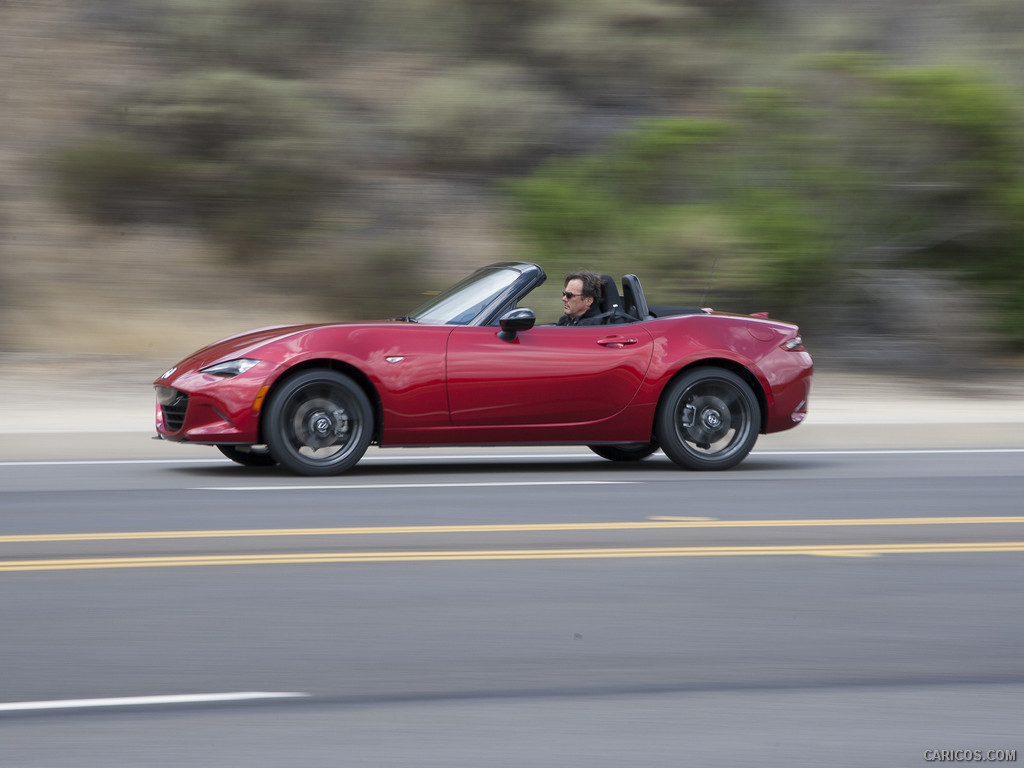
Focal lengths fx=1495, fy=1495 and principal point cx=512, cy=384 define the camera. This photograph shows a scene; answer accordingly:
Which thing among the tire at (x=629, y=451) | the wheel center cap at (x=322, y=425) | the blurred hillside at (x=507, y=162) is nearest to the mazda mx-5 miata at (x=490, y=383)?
the wheel center cap at (x=322, y=425)

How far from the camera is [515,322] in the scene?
9797mm

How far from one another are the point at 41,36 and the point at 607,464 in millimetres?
16749

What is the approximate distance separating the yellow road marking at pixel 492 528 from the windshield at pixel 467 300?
242 centimetres

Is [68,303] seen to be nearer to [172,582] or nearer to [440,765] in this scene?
[172,582]

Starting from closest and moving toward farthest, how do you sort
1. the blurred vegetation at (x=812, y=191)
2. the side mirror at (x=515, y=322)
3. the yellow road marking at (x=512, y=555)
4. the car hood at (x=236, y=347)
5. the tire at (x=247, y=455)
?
the yellow road marking at (x=512, y=555) → the car hood at (x=236, y=347) → the side mirror at (x=515, y=322) → the tire at (x=247, y=455) → the blurred vegetation at (x=812, y=191)

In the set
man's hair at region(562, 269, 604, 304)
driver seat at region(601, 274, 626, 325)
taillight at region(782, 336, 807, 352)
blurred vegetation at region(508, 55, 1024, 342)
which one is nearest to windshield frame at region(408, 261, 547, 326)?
man's hair at region(562, 269, 604, 304)

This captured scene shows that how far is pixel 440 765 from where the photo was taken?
4086 mm

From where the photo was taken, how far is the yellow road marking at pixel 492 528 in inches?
298

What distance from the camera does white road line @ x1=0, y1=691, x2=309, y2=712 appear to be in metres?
4.56

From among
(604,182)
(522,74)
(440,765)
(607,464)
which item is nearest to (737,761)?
(440,765)

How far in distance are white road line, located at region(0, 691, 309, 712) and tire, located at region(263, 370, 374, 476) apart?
16.1 ft

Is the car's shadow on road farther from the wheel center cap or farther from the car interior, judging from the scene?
the car interior

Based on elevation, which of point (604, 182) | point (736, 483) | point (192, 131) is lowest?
point (736, 483)

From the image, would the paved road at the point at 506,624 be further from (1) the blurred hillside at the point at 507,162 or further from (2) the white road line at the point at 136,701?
(1) the blurred hillside at the point at 507,162
